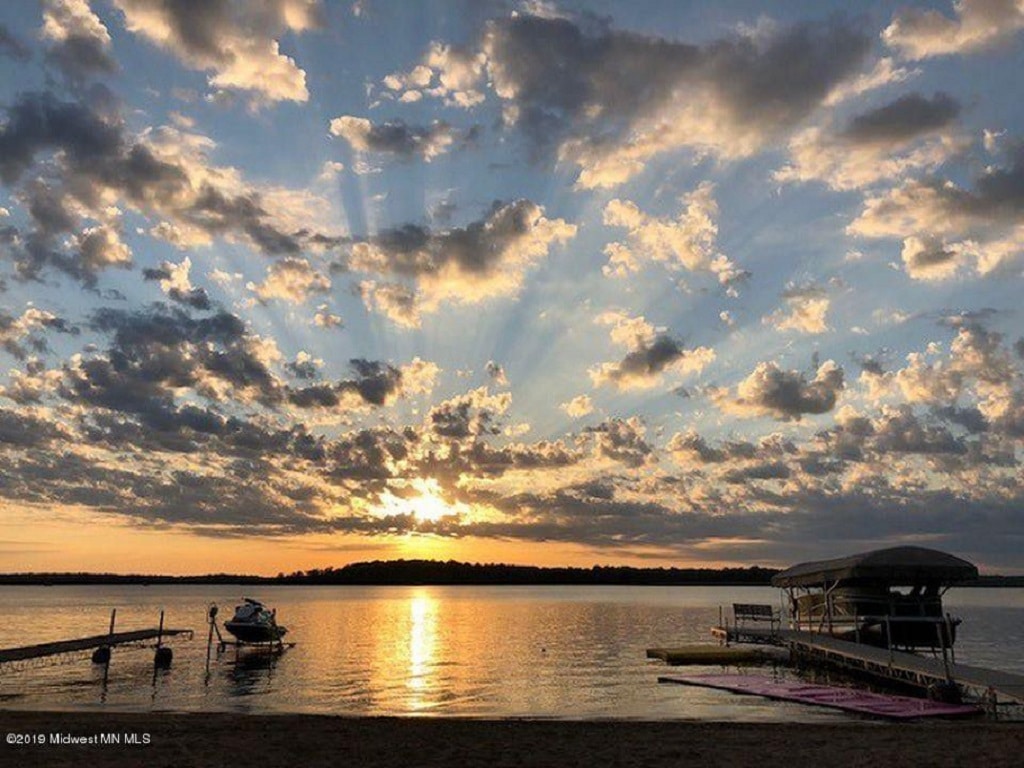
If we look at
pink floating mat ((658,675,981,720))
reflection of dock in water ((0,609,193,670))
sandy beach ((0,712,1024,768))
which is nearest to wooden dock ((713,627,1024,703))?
pink floating mat ((658,675,981,720))

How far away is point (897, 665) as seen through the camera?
42.4 metres

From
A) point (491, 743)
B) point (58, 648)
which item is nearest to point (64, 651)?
point (58, 648)

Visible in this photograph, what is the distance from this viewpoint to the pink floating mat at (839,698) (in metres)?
33.1

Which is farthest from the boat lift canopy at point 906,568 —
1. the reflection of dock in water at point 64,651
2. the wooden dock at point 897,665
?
the reflection of dock in water at point 64,651

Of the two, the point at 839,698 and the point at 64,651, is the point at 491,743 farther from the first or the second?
the point at 64,651

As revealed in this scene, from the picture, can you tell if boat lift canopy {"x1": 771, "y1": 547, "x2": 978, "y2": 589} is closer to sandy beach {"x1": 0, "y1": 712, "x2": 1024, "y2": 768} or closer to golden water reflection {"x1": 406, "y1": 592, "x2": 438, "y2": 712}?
sandy beach {"x1": 0, "y1": 712, "x2": 1024, "y2": 768}

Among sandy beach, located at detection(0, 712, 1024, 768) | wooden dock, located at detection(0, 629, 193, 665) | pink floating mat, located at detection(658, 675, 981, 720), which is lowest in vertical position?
pink floating mat, located at detection(658, 675, 981, 720)

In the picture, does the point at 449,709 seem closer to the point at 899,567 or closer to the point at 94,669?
the point at 899,567

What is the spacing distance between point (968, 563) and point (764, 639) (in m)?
20.6

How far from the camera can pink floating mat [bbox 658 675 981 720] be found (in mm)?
33094

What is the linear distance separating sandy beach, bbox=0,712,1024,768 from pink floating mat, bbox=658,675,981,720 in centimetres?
397

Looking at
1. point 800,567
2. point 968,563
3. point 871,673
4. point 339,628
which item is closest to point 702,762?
point 871,673

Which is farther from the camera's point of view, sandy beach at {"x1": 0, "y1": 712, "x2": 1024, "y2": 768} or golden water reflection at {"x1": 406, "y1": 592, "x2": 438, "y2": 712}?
golden water reflection at {"x1": 406, "y1": 592, "x2": 438, "y2": 712}

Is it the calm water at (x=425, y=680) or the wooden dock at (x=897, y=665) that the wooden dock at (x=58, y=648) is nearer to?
the calm water at (x=425, y=680)
